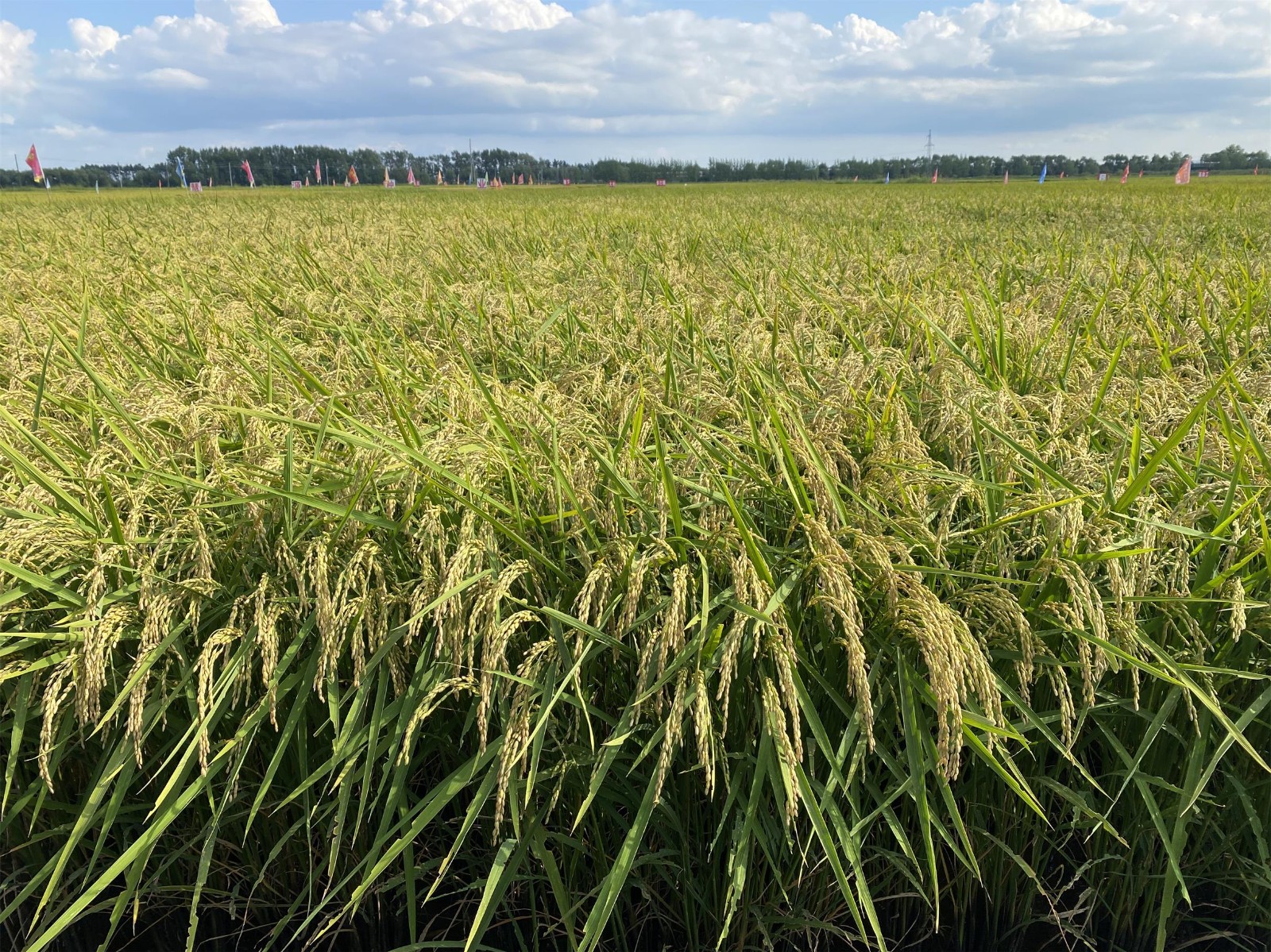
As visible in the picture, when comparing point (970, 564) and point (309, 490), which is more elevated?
point (309, 490)

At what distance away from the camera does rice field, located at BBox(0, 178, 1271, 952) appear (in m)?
1.33

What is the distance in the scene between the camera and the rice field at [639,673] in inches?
52.2

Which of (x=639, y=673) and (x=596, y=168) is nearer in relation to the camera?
(x=639, y=673)

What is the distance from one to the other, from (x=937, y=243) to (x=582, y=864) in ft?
19.0

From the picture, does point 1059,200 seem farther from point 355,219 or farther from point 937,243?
point 355,219

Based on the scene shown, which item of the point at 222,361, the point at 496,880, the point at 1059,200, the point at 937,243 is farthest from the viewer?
the point at 1059,200

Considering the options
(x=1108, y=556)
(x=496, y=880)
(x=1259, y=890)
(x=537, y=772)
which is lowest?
(x=1259, y=890)

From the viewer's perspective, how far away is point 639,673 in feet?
4.25

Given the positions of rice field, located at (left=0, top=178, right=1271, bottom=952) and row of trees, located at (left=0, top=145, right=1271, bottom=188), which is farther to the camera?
row of trees, located at (left=0, top=145, right=1271, bottom=188)

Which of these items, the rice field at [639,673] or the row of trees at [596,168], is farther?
the row of trees at [596,168]

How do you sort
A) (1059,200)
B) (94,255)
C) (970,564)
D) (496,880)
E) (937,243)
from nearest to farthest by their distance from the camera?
(496,880) → (970,564) → (94,255) → (937,243) → (1059,200)

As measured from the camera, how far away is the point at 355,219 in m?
9.80

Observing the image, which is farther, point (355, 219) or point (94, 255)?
point (355, 219)

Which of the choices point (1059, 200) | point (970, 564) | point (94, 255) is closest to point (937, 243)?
point (970, 564)
